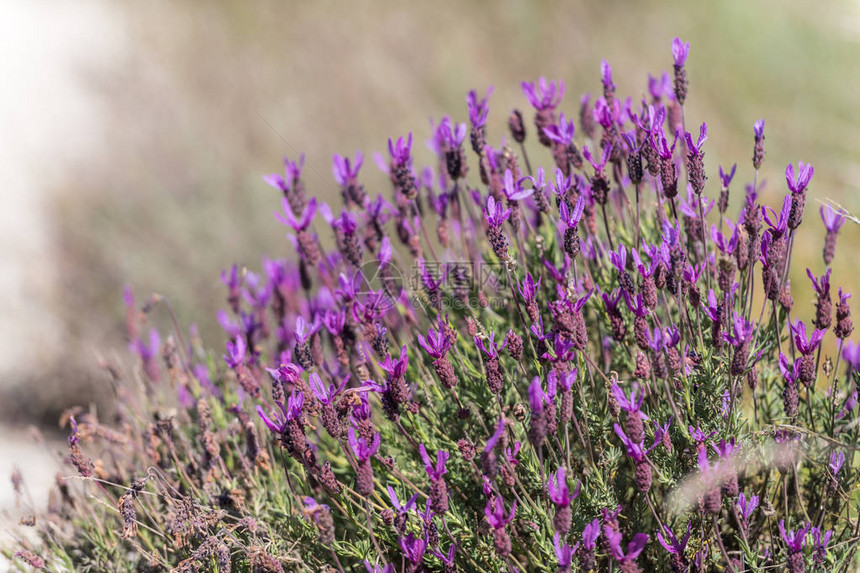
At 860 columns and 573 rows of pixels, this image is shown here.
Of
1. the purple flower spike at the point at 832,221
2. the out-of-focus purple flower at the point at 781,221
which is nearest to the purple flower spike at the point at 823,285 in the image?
the out-of-focus purple flower at the point at 781,221

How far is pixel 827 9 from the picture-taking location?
20.9ft

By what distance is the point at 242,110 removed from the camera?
17.9 feet

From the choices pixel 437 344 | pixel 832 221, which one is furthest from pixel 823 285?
pixel 437 344

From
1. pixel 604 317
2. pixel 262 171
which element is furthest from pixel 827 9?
pixel 604 317

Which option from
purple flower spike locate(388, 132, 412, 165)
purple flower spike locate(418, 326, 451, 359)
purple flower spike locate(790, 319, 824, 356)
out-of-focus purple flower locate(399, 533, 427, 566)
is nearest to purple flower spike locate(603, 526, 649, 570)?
out-of-focus purple flower locate(399, 533, 427, 566)

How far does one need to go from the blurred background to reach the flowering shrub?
1.66m

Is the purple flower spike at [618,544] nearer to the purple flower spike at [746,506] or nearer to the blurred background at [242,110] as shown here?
the purple flower spike at [746,506]

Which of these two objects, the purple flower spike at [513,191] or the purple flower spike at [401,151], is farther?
the purple flower spike at [401,151]

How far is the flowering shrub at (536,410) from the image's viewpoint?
1.71 m

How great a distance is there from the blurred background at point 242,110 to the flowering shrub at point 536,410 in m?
1.66

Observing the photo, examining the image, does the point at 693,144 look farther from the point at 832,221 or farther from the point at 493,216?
the point at 832,221

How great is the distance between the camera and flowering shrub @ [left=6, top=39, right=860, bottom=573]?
1.71 m

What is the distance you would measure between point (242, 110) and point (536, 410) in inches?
176

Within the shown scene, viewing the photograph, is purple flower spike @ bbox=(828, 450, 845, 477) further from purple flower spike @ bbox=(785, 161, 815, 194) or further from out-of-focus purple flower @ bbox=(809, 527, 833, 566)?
purple flower spike @ bbox=(785, 161, 815, 194)
